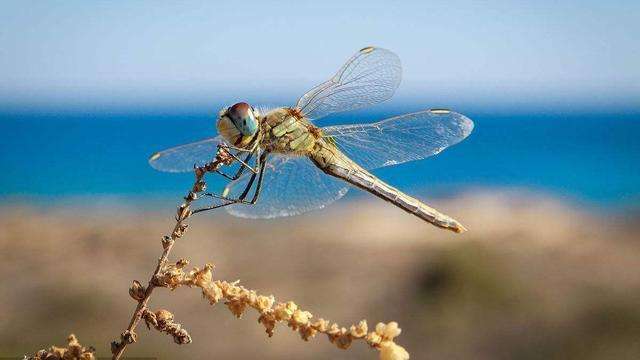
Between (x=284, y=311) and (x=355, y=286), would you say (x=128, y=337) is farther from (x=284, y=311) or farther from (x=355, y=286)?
(x=355, y=286)

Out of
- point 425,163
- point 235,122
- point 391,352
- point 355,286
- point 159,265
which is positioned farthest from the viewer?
point 425,163

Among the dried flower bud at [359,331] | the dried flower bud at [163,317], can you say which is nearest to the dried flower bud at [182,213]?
the dried flower bud at [163,317]

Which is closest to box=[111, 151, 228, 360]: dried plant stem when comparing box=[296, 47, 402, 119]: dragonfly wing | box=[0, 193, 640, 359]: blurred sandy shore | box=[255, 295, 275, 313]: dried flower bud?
box=[255, 295, 275, 313]: dried flower bud

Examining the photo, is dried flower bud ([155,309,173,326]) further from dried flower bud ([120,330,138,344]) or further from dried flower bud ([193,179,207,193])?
dried flower bud ([193,179,207,193])

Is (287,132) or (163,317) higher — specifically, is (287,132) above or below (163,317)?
above

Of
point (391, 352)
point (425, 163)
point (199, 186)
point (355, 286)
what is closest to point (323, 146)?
point (199, 186)

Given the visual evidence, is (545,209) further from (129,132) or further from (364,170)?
(129,132)

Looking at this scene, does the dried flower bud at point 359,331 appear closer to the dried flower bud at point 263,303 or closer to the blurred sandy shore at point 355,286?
the dried flower bud at point 263,303
